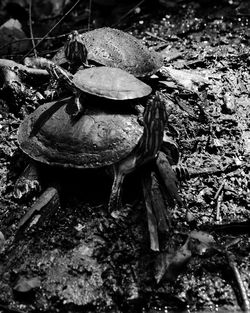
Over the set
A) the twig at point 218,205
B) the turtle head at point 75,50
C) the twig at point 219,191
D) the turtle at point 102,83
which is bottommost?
the twig at point 218,205

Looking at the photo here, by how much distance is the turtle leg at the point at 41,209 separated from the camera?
2803mm

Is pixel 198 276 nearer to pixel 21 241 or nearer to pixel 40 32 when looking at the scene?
pixel 21 241

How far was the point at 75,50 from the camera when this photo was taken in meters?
3.20

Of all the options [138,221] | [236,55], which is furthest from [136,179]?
[236,55]

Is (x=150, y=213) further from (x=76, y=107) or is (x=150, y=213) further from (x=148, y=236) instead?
(x=76, y=107)

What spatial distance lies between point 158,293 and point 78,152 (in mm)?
941

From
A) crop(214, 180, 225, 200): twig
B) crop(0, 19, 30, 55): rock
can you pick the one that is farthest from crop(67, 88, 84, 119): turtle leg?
crop(0, 19, 30, 55): rock

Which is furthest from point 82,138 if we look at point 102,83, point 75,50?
point 75,50

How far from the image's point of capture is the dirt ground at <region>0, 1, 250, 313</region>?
8.27 feet

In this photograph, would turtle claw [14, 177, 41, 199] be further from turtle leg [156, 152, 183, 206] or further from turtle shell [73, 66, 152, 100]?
turtle leg [156, 152, 183, 206]

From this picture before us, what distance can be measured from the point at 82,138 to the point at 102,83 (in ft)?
1.21

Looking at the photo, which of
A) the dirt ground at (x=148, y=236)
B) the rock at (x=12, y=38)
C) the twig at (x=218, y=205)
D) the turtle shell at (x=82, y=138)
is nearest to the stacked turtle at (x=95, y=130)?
the turtle shell at (x=82, y=138)

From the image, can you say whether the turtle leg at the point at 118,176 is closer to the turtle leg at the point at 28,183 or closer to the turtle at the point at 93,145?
the turtle at the point at 93,145

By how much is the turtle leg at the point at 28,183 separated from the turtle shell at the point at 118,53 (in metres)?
0.90
